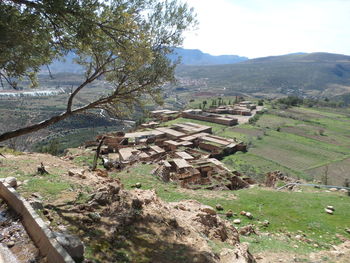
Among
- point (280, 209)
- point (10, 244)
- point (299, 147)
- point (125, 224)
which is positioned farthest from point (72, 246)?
point (299, 147)

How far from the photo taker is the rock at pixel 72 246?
5500 mm

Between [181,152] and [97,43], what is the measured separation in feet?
80.3

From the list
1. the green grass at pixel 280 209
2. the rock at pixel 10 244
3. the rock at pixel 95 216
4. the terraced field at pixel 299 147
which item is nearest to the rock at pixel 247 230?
the green grass at pixel 280 209

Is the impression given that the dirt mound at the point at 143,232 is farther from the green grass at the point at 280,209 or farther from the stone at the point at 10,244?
the green grass at the point at 280,209

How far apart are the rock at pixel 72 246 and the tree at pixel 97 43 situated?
4.69m

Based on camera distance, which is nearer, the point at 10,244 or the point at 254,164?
the point at 10,244

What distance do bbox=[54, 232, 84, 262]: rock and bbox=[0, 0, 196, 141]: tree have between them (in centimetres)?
469

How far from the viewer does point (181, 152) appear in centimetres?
3250

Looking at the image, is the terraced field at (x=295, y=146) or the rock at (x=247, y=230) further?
the terraced field at (x=295, y=146)

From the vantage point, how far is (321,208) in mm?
15609

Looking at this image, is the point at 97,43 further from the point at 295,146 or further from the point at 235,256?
the point at 295,146

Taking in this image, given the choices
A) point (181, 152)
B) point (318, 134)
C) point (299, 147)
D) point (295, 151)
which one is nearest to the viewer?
point (181, 152)

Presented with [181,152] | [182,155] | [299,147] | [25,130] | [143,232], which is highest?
[25,130]

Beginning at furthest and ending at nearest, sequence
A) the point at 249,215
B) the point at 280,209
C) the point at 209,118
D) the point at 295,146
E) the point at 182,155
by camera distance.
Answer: the point at 209,118, the point at 295,146, the point at 182,155, the point at 280,209, the point at 249,215
